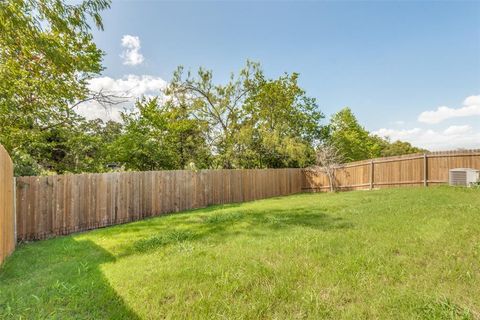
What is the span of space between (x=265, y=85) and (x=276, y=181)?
772 centimetres

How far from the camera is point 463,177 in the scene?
8875 millimetres

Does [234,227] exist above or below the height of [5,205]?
below

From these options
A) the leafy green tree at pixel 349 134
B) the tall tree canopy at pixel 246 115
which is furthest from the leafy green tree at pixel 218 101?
the leafy green tree at pixel 349 134

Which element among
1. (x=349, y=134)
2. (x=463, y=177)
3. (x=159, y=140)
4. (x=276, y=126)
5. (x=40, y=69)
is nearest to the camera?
(x=40, y=69)

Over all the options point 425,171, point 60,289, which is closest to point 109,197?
point 60,289

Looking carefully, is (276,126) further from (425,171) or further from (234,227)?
(234,227)

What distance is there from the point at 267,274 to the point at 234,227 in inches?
93.8

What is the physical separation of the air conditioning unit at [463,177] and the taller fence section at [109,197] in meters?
8.10

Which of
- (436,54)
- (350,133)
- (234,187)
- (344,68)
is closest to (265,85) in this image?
(344,68)

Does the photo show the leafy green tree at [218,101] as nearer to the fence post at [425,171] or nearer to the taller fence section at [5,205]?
the fence post at [425,171]

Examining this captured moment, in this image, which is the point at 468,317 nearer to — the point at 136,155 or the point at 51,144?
the point at 51,144

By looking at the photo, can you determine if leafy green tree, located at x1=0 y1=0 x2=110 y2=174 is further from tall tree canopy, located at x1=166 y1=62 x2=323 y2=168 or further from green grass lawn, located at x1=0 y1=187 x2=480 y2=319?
tall tree canopy, located at x1=166 y1=62 x2=323 y2=168

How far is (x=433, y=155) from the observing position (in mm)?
10062

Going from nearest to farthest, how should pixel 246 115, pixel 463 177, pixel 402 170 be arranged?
pixel 463 177 < pixel 402 170 < pixel 246 115
